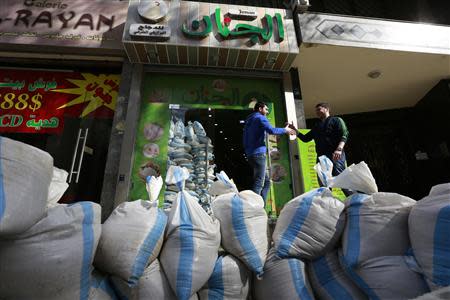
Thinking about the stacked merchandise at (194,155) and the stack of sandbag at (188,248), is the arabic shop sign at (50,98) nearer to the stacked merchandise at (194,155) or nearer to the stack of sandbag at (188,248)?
the stacked merchandise at (194,155)

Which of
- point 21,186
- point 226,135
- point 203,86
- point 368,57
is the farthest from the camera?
point 368,57

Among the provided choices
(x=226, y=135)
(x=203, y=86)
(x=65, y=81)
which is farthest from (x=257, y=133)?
(x=65, y=81)

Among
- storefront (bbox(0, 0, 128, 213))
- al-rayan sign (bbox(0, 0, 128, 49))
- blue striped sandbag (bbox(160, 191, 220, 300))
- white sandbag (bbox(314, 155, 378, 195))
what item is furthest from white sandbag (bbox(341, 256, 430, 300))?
al-rayan sign (bbox(0, 0, 128, 49))

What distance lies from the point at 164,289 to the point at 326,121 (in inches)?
118

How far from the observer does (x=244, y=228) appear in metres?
1.39

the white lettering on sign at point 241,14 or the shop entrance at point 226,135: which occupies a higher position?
the white lettering on sign at point 241,14

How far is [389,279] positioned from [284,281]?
0.44 meters

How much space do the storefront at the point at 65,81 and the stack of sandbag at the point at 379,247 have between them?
3455mm

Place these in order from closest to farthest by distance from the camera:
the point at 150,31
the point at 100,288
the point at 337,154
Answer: the point at 100,288 → the point at 337,154 → the point at 150,31

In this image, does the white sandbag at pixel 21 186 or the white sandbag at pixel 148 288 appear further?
the white sandbag at pixel 148 288

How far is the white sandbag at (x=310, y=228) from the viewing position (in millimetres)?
1319

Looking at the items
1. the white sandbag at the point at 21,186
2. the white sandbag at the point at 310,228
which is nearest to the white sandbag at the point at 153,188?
the white sandbag at the point at 21,186

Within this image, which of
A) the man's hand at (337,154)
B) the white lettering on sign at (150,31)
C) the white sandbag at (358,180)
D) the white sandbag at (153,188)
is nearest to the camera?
the white sandbag at (358,180)

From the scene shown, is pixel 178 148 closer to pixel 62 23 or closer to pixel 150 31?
pixel 150 31
